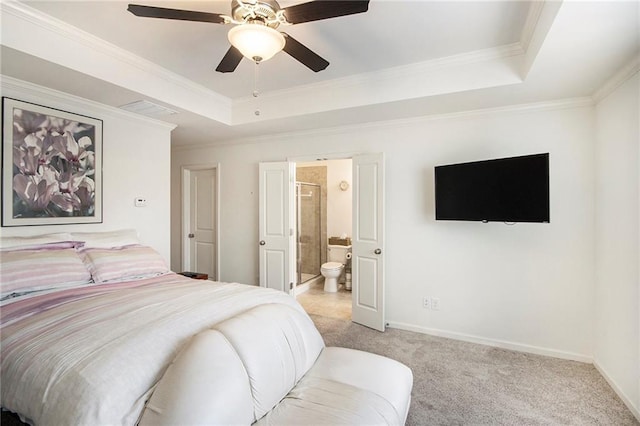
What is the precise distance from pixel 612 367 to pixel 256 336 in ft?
9.09

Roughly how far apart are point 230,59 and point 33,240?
81.9 inches

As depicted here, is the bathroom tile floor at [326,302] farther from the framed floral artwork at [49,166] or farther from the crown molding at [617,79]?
the crown molding at [617,79]

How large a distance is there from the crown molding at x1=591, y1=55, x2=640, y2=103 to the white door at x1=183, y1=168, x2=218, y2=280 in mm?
4598

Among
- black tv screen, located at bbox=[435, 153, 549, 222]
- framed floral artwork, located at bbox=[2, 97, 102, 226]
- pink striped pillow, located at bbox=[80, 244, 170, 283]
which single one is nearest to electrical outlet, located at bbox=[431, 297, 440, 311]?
black tv screen, located at bbox=[435, 153, 549, 222]

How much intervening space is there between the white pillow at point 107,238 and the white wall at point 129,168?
12 centimetres

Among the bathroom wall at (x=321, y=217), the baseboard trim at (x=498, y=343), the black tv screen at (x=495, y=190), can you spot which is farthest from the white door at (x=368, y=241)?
the bathroom wall at (x=321, y=217)

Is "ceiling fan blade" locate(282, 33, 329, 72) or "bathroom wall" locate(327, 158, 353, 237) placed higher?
"ceiling fan blade" locate(282, 33, 329, 72)

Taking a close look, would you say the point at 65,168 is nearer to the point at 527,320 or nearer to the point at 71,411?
the point at 71,411

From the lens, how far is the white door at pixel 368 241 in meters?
3.50

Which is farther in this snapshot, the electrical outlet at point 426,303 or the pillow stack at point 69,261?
the electrical outlet at point 426,303

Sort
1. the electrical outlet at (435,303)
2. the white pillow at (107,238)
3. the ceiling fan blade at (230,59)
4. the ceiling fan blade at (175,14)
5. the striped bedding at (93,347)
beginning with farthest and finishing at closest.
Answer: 1. the electrical outlet at (435,303)
2. the white pillow at (107,238)
3. the ceiling fan blade at (230,59)
4. the ceiling fan blade at (175,14)
5. the striped bedding at (93,347)

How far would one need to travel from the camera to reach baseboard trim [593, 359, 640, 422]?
81.0 inches

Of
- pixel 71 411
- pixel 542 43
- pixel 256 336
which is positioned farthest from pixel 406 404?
pixel 542 43

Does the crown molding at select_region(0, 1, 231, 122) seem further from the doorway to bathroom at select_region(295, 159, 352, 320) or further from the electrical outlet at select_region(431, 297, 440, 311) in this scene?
the electrical outlet at select_region(431, 297, 440, 311)
